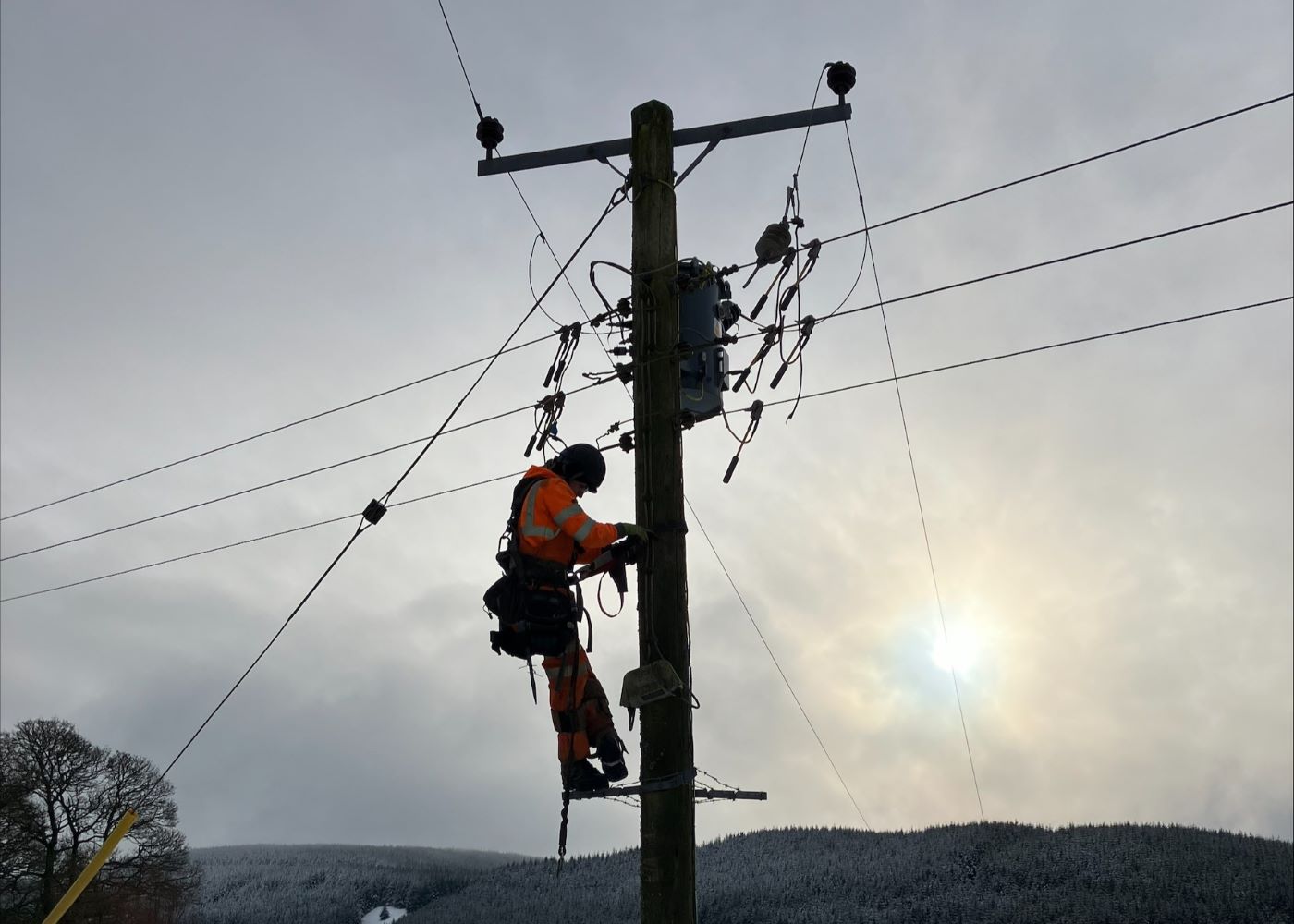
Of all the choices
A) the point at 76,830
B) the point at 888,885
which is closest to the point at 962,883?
the point at 888,885

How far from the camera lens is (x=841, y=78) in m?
7.82

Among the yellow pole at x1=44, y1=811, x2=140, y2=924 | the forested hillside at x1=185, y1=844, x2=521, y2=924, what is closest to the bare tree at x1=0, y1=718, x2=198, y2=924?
the forested hillside at x1=185, y1=844, x2=521, y2=924

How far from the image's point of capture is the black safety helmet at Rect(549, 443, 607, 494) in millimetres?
6988

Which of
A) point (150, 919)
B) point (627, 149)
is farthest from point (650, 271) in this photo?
point (150, 919)

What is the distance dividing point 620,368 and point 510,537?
1372 mm

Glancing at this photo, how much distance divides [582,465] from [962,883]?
29.4 meters

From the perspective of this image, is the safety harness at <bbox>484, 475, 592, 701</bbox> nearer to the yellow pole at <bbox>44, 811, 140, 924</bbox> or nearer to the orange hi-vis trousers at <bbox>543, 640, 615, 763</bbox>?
the orange hi-vis trousers at <bbox>543, 640, 615, 763</bbox>

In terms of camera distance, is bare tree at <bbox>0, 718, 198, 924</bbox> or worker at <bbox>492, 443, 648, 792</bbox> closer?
worker at <bbox>492, 443, 648, 792</bbox>

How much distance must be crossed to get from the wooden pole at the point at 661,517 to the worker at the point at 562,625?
471mm

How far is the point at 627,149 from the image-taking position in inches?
306

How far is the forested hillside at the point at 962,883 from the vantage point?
2781 centimetres

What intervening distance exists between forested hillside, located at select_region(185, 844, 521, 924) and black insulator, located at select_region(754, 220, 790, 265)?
4033cm

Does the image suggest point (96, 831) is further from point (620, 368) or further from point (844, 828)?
point (620, 368)

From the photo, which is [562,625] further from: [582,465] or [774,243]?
[774,243]
